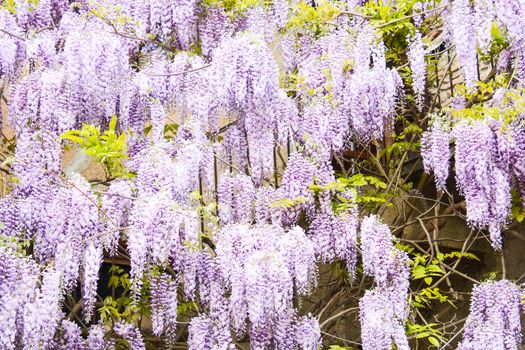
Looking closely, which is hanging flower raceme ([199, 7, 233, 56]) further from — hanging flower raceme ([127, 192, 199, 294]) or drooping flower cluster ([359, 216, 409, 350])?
drooping flower cluster ([359, 216, 409, 350])

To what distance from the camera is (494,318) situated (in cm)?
563

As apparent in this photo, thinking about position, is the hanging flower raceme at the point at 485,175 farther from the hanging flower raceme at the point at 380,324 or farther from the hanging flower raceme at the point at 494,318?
the hanging flower raceme at the point at 380,324

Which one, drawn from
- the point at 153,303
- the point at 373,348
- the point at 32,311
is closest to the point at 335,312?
the point at 373,348

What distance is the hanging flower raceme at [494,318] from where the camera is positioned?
18.3 ft

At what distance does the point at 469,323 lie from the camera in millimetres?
5766

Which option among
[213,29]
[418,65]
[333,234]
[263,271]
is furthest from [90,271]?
[418,65]

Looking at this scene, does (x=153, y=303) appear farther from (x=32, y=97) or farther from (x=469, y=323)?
(x=469, y=323)

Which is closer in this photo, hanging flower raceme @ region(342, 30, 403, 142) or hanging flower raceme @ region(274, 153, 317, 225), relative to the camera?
hanging flower raceme @ region(274, 153, 317, 225)

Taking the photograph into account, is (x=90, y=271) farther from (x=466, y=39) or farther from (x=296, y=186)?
(x=466, y=39)

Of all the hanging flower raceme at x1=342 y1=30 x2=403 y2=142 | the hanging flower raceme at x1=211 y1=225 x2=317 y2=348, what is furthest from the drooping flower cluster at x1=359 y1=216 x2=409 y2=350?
the hanging flower raceme at x1=342 y1=30 x2=403 y2=142

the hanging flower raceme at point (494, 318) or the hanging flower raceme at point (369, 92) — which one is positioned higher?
the hanging flower raceme at point (369, 92)

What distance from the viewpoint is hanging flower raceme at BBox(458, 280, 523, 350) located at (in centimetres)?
559

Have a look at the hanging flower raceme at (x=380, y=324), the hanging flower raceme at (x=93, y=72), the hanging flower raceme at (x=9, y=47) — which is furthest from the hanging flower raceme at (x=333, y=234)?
the hanging flower raceme at (x=9, y=47)

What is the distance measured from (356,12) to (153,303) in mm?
2696
